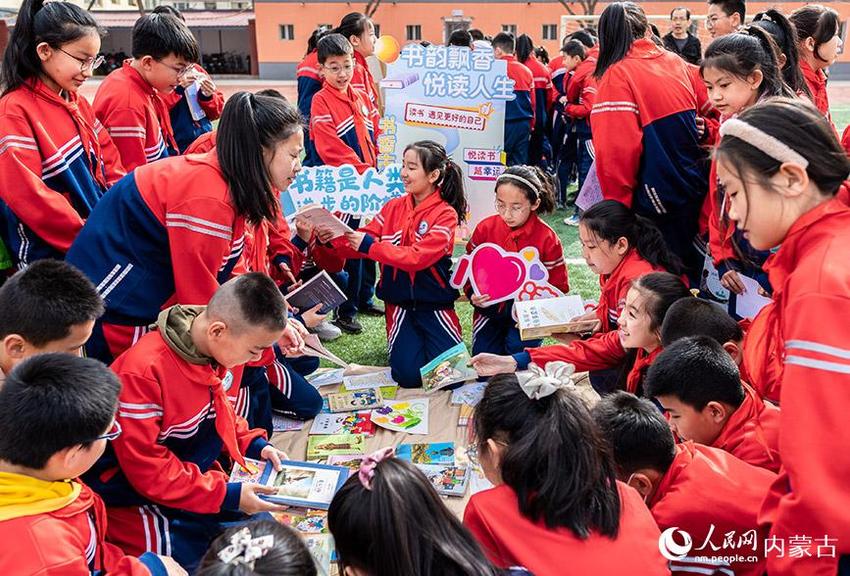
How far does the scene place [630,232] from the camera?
11.0 ft

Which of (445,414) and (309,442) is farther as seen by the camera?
(445,414)

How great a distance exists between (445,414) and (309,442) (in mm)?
622

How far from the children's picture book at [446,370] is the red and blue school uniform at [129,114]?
5.43 feet

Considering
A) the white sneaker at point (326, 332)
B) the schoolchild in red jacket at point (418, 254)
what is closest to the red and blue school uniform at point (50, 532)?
the schoolchild in red jacket at point (418, 254)

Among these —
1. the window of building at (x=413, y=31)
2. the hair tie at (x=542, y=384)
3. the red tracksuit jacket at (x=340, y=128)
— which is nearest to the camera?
the hair tie at (x=542, y=384)

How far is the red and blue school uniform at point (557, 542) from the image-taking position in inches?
65.1

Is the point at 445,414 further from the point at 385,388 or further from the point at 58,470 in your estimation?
the point at 58,470

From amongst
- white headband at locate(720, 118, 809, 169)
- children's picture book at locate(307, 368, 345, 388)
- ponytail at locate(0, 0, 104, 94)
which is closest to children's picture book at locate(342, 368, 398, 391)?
children's picture book at locate(307, 368, 345, 388)

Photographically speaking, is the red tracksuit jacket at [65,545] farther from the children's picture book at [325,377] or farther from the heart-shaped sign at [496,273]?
the heart-shaped sign at [496,273]

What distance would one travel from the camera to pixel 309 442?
10.7ft

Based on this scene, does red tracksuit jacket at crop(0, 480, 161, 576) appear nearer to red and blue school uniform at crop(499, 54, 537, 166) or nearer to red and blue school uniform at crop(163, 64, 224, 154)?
red and blue school uniform at crop(163, 64, 224, 154)

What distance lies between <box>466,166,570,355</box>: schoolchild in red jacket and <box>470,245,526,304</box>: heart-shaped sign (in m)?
0.05

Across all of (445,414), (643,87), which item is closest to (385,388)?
(445,414)

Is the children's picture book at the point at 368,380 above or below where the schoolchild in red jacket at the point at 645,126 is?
below
